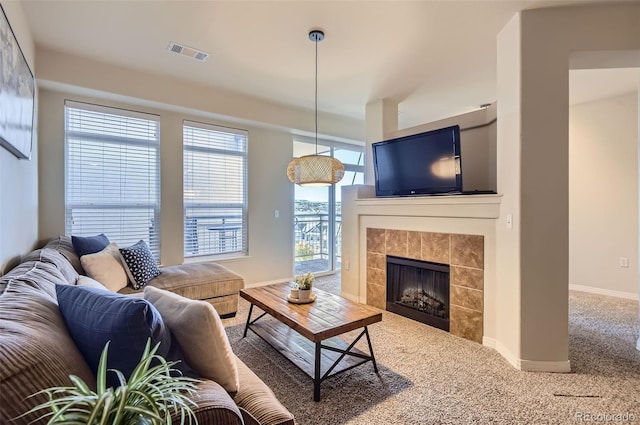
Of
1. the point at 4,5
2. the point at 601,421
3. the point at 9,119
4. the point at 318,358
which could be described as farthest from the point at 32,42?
the point at 601,421

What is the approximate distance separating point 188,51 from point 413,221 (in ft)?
9.05

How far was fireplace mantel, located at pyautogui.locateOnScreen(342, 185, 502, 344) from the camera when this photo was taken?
2666 millimetres

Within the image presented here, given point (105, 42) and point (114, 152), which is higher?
point (105, 42)

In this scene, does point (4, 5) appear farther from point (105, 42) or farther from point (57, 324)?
point (57, 324)

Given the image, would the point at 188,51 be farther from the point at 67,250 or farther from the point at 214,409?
the point at 214,409

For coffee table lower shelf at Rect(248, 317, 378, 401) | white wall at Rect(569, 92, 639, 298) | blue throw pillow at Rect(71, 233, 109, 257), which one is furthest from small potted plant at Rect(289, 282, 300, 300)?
white wall at Rect(569, 92, 639, 298)

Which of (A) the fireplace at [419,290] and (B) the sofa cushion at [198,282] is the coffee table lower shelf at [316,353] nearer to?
(B) the sofa cushion at [198,282]

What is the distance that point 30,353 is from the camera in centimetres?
85

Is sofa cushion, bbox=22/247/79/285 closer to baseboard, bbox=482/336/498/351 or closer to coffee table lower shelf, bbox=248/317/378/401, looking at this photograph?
coffee table lower shelf, bbox=248/317/378/401

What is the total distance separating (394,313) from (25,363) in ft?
10.6

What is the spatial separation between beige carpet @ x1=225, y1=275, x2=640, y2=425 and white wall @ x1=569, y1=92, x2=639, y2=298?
1540 mm

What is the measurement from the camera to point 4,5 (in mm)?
1815

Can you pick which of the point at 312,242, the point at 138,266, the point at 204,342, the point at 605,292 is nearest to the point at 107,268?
the point at 138,266

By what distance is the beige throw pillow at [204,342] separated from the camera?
117 centimetres
